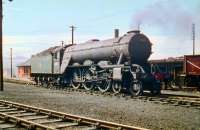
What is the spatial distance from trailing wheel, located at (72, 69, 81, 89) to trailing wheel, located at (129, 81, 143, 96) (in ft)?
17.9

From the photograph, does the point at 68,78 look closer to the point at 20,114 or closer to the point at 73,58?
the point at 73,58

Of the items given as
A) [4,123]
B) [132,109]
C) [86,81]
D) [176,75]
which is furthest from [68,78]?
[4,123]

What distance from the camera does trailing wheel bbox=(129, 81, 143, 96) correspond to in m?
18.9

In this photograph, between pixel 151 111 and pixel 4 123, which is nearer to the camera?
pixel 4 123

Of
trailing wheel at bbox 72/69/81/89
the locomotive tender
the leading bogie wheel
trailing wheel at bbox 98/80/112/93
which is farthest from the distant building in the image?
trailing wheel at bbox 98/80/112/93

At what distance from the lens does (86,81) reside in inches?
910

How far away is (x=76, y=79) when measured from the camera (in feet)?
80.3

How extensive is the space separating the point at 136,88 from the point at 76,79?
6.39 m

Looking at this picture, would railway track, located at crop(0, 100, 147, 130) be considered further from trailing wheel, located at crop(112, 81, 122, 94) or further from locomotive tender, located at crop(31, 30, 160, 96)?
trailing wheel, located at crop(112, 81, 122, 94)

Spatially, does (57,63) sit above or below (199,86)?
above

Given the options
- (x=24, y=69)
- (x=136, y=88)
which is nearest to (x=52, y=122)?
(x=136, y=88)

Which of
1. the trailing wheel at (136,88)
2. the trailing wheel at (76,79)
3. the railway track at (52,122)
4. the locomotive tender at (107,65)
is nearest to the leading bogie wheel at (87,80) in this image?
the locomotive tender at (107,65)

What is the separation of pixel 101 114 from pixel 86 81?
11.4 m

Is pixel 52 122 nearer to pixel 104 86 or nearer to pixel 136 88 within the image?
pixel 136 88
